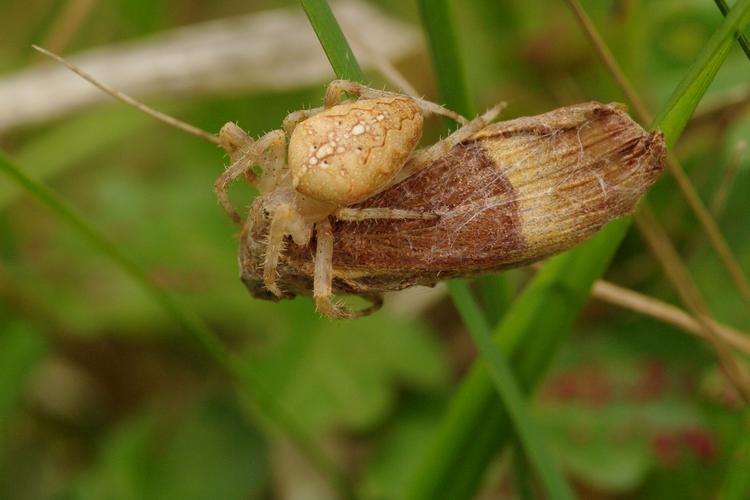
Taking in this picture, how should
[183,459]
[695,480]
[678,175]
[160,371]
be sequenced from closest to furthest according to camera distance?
1. [678,175]
2. [695,480]
3. [183,459]
4. [160,371]

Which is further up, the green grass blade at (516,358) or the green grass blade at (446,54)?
→ the green grass blade at (446,54)

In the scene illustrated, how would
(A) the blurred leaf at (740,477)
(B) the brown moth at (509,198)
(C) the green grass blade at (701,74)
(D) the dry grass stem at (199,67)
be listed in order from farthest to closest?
(D) the dry grass stem at (199,67) → (A) the blurred leaf at (740,477) → (B) the brown moth at (509,198) → (C) the green grass blade at (701,74)

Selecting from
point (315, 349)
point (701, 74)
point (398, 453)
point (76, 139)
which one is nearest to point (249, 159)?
point (701, 74)

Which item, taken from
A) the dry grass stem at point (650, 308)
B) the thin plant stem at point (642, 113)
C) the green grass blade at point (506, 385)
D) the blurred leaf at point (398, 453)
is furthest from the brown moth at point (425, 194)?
the blurred leaf at point (398, 453)

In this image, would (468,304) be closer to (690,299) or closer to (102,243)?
(690,299)

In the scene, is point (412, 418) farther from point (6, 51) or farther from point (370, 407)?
point (6, 51)

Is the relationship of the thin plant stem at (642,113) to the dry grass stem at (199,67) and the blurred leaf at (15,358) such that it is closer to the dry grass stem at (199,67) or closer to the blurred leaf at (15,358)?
the dry grass stem at (199,67)

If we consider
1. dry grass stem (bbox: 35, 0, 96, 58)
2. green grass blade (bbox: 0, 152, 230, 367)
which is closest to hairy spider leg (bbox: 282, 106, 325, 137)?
green grass blade (bbox: 0, 152, 230, 367)

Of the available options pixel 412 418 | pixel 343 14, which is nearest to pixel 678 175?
pixel 412 418
